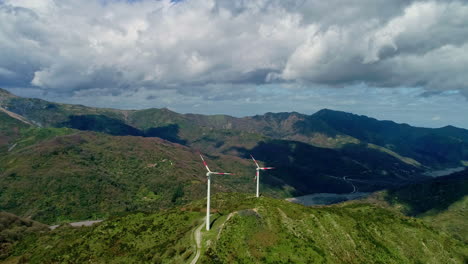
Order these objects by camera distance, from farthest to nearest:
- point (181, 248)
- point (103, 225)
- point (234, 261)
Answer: point (103, 225), point (181, 248), point (234, 261)

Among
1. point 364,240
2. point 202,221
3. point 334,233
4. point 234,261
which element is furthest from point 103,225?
point 364,240

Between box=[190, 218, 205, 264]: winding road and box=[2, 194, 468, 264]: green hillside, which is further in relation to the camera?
box=[2, 194, 468, 264]: green hillside

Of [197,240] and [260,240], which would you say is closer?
[260,240]

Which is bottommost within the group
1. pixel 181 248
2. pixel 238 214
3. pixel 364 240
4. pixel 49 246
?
pixel 49 246

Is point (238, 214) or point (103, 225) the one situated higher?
point (238, 214)

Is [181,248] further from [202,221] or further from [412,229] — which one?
[412,229]

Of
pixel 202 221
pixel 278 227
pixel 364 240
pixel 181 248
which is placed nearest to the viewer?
pixel 181 248

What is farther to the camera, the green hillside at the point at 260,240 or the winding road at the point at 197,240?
the green hillside at the point at 260,240

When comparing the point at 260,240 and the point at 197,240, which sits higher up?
the point at 260,240
